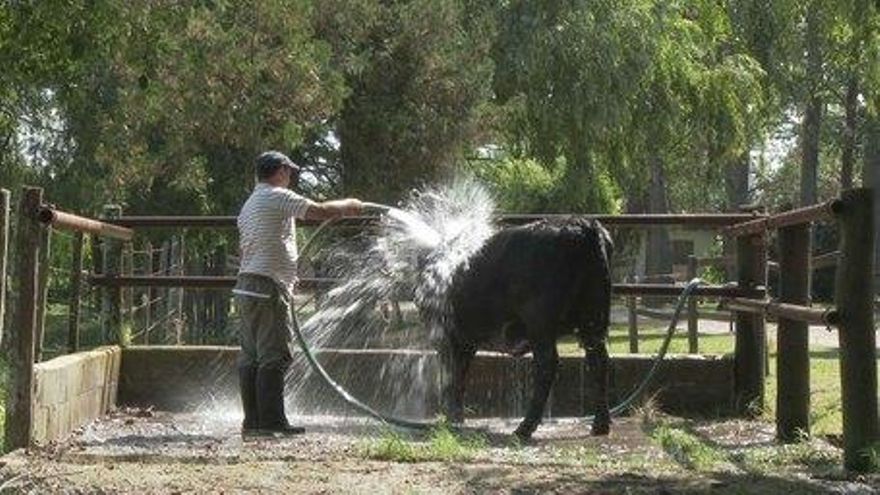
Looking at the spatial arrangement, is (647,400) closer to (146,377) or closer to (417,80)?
(146,377)

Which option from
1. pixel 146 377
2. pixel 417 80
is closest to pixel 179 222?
pixel 146 377

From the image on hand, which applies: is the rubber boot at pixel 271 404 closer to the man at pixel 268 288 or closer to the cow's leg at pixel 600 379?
the man at pixel 268 288

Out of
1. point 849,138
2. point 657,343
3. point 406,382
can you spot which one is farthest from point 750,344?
point 849,138

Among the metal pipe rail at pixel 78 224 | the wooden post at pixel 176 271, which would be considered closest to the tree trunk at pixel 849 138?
the wooden post at pixel 176 271

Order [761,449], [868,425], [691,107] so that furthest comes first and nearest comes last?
[691,107] < [761,449] < [868,425]

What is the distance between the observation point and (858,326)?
6480 millimetres

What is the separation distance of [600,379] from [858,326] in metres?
2.54

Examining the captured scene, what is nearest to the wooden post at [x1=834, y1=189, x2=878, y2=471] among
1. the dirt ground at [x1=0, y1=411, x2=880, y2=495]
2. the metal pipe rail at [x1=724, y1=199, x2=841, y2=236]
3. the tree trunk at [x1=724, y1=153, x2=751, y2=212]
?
the metal pipe rail at [x1=724, y1=199, x2=841, y2=236]

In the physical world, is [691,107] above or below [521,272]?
above

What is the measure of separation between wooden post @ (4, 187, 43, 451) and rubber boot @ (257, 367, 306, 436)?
166 centimetres

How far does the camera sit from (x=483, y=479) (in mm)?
5930

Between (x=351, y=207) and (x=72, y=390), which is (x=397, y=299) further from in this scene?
(x=72, y=390)

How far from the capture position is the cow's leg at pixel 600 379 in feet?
28.2

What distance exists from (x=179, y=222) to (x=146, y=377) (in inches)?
46.7
